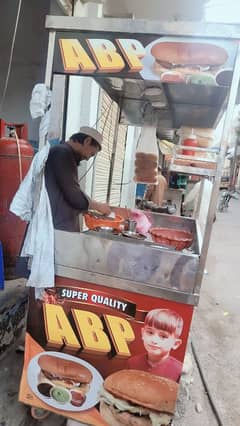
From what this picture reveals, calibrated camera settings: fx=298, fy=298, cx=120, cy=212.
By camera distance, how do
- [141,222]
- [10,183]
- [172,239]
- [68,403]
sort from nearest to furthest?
[68,403] → [172,239] → [141,222] → [10,183]

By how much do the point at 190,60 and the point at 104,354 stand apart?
145 cm

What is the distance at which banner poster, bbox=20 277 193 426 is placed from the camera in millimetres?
1458

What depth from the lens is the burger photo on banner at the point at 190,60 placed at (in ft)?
3.96

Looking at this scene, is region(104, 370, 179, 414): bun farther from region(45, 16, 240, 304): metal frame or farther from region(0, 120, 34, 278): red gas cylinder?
region(0, 120, 34, 278): red gas cylinder

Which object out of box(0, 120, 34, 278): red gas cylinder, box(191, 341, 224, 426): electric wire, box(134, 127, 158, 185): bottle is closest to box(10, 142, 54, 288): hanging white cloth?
box(134, 127, 158, 185): bottle

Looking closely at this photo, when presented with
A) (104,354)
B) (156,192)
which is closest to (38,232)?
(104,354)

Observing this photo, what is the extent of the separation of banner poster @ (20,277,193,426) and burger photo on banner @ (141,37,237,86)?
1015 mm

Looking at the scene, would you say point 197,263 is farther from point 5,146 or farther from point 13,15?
point 13,15

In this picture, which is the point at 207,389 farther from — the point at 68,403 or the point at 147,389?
the point at 68,403

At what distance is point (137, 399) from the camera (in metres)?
1.52

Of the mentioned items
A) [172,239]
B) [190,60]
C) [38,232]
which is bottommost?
[172,239]

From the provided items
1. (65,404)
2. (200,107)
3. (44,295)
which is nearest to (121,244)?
(44,295)

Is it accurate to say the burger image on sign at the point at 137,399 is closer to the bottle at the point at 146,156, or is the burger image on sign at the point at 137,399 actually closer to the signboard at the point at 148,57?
the signboard at the point at 148,57

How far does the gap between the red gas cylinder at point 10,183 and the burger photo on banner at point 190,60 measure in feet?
6.70
